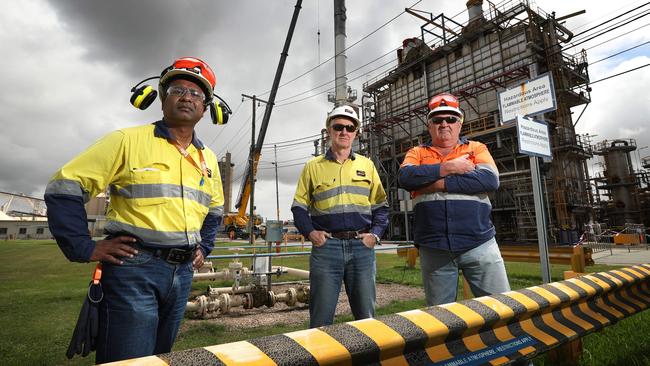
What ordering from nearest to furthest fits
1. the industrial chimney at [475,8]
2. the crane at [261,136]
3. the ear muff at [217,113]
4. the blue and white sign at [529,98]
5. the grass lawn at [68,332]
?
the ear muff at [217,113] → the grass lawn at [68,332] → the blue and white sign at [529,98] → the crane at [261,136] → the industrial chimney at [475,8]

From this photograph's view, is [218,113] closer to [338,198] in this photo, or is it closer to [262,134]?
[338,198]

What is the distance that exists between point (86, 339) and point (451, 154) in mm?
2792

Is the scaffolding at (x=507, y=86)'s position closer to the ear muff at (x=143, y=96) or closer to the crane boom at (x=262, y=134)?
the crane boom at (x=262, y=134)

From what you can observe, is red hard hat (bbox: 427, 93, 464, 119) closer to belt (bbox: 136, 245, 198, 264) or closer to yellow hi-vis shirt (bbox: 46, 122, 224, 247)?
yellow hi-vis shirt (bbox: 46, 122, 224, 247)

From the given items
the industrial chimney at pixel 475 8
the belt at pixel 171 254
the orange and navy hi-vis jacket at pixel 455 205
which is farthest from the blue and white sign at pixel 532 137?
the industrial chimney at pixel 475 8

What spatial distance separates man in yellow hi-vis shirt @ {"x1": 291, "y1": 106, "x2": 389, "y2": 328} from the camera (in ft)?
9.19

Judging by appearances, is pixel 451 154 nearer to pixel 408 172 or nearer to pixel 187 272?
pixel 408 172

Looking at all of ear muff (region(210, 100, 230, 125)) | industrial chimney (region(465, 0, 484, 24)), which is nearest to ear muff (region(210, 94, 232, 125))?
ear muff (region(210, 100, 230, 125))

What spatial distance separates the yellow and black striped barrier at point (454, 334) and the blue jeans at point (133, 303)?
86 cm

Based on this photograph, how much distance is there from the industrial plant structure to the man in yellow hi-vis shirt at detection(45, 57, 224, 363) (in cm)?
2165

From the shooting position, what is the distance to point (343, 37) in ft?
35.1

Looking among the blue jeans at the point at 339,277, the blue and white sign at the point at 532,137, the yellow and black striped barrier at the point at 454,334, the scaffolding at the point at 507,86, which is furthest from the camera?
the scaffolding at the point at 507,86

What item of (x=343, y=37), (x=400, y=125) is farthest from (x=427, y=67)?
(x=343, y=37)

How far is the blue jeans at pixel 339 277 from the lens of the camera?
9.06 ft
